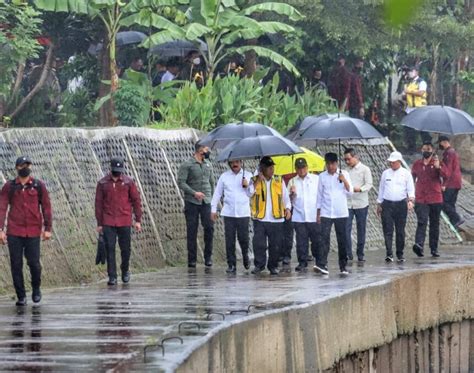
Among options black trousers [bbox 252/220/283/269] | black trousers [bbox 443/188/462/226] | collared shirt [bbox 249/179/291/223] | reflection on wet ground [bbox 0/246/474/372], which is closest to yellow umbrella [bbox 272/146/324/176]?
collared shirt [bbox 249/179/291/223]

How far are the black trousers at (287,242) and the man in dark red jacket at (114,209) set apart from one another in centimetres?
280

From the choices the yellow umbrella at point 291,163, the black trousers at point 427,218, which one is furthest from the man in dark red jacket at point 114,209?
the black trousers at point 427,218

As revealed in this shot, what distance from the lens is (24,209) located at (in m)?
12.6

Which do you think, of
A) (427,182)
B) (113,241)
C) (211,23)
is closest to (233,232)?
(113,241)

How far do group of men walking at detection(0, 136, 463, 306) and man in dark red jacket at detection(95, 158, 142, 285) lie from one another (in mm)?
12

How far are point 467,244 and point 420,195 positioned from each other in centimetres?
404

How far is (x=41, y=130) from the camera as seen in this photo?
16266 millimetres

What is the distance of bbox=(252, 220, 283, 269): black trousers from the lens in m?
16.3

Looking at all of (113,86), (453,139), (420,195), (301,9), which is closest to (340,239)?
(420,195)

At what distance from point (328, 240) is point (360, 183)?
2.46m

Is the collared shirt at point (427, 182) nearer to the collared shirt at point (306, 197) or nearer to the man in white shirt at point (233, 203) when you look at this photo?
the collared shirt at point (306, 197)

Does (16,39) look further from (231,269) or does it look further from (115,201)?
(115,201)

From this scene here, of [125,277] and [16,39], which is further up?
[16,39]

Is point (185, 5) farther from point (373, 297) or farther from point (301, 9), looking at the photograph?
point (373, 297)
